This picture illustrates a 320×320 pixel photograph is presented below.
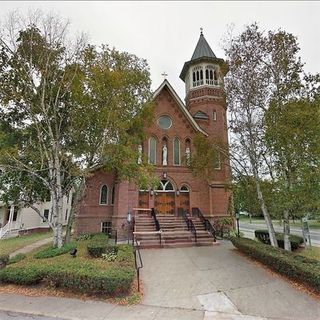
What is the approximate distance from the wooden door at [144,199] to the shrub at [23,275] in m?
10.7

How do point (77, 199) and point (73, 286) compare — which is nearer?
point (73, 286)

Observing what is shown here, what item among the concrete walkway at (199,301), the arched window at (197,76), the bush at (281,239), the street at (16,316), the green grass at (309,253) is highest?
the arched window at (197,76)

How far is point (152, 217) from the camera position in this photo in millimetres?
16969

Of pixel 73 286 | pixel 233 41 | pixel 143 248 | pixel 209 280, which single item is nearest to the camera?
pixel 73 286

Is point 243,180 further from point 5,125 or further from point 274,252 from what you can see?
point 5,125

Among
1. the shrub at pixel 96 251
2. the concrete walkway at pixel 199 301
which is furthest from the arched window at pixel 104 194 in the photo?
the concrete walkway at pixel 199 301

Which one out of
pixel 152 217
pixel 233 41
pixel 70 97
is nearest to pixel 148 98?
pixel 70 97

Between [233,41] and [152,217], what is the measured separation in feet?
40.0

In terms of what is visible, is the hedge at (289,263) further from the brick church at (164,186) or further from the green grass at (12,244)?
the green grass at (12,244)

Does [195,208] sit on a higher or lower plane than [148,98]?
lower

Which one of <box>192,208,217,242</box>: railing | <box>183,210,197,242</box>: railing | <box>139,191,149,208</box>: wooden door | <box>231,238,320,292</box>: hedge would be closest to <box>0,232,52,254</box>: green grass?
<box>139,191,149,208</box>: wooden door

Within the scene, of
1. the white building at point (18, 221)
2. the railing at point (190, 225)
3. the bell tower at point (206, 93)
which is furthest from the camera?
the white building at point (18, 221)

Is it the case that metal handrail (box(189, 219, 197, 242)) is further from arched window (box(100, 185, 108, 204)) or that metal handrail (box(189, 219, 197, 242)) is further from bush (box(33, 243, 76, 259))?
bush (box(33, 243, 76, 259))

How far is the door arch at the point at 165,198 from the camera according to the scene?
724 inches
